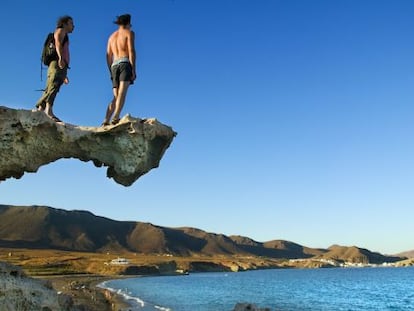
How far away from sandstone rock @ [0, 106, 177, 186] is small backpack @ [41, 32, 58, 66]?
1.53 metres

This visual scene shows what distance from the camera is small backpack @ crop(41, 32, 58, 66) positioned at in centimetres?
1342

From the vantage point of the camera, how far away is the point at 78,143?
1421 centimetres

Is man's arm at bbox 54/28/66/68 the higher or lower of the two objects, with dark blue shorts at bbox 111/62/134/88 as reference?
higher

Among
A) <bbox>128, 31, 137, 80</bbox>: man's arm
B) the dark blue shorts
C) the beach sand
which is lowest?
the beach sand

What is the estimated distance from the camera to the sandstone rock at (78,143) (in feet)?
44.3

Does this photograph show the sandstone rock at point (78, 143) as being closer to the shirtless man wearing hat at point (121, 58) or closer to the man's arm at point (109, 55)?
the shirtless man wearing hat at point (121, 58)

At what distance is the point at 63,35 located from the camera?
13.1 m

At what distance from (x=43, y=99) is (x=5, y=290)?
5.30 m

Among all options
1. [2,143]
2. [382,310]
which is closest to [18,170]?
[2,143]

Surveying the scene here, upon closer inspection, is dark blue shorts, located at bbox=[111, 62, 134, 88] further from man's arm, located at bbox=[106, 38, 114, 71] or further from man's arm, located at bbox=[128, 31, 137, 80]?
man's arm, located at bbox=[106, 38, 114, 71]

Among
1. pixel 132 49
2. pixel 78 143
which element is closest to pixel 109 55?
pixel 132 49

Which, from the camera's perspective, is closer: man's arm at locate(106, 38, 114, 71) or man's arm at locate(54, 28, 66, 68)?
man's arm at locate(54, 28, 66, 68)

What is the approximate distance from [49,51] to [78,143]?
266 cm

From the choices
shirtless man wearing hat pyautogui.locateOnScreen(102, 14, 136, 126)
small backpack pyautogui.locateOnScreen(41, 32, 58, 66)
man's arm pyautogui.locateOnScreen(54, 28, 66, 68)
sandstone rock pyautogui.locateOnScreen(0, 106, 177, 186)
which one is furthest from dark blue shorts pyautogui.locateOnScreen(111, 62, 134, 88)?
small backpack pyautogui.locateOnScreen(41, 32, 58, 66)
